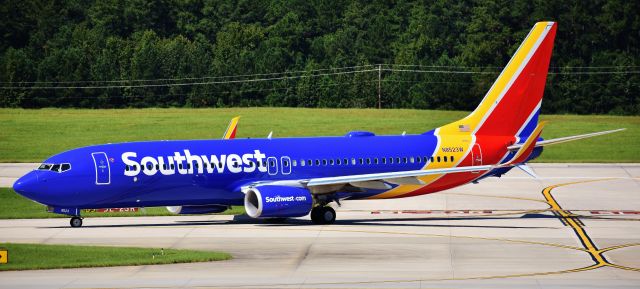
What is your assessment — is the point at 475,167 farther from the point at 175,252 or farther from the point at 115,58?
the point at 115,58

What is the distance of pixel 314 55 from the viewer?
6619 inches

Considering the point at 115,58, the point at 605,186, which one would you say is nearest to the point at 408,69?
the point at 115,58

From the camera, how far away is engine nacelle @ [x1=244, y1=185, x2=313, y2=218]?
5088 centimetres

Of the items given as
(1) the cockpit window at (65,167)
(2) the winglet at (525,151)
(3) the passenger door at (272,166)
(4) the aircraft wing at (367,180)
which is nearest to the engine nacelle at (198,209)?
(4) the aircraft wing at (367,180)

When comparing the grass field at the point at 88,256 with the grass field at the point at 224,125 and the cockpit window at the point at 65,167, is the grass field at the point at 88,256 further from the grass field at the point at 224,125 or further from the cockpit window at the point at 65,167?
the grass field at the point at 224,125

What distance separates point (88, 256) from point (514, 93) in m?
24.3

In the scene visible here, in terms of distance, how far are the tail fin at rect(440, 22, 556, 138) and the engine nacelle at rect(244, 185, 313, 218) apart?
29.2ft

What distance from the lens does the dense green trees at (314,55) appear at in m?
148

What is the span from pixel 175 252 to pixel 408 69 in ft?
364

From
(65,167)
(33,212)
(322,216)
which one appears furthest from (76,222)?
(322,216)

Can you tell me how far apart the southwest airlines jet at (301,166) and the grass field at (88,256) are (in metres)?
6.97

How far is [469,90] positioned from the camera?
477ft

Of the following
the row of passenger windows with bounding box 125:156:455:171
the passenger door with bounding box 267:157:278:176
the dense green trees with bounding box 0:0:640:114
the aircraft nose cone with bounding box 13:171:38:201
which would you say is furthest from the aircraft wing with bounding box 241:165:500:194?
the dense green trees with bounding box 0:0:640:114

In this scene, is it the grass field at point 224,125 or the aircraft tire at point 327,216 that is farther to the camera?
the grass field at point 224,125
